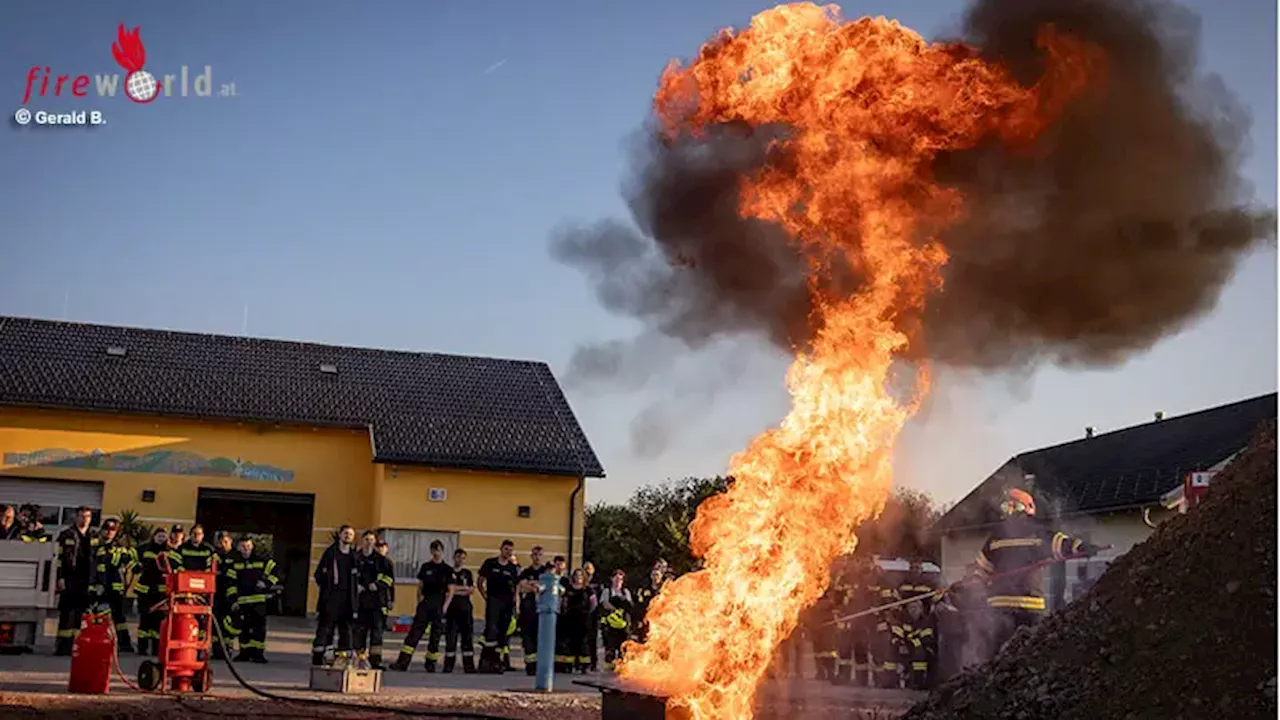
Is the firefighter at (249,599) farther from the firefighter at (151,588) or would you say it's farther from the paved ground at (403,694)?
the firefighter at (151,588)

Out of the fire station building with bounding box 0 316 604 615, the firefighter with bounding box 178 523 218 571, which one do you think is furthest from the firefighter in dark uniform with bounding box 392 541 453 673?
the fire station building with bounding box 0 316 604 615

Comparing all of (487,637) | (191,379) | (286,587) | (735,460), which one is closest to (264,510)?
(286,587)

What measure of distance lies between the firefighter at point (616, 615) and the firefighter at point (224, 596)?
542 cm

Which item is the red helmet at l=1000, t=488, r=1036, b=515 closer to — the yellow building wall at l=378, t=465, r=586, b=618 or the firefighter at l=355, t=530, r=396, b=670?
the firefighter at l=355, t=530, r=396, b=670

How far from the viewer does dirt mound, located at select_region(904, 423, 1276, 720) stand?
329 inches

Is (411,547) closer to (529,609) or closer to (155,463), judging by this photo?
(155,463)

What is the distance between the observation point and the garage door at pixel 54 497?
25531 millimetres

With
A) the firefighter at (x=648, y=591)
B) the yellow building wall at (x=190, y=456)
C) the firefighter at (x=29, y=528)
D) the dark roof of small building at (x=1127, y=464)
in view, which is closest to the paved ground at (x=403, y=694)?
the firefighter at (x=29, y=528)

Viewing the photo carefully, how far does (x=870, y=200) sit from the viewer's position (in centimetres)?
1033

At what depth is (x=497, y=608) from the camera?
1711cm

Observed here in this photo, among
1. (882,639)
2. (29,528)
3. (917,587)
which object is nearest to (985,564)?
(917,587)

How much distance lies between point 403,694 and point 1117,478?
2099cm

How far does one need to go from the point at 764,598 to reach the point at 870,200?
140 inches

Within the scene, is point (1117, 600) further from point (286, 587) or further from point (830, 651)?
point (286, 587)
